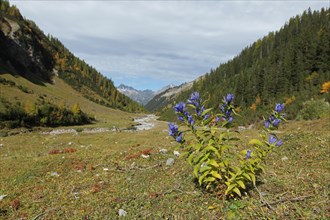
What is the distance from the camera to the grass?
19.0 feet

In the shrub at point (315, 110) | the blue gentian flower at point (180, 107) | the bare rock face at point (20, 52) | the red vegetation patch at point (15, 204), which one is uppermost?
the bare rock face at point (20, 52)

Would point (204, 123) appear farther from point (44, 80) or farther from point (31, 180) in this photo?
point (44, 80)

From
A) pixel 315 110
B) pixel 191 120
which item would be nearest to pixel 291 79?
pixel 315 110

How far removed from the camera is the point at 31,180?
1002cm

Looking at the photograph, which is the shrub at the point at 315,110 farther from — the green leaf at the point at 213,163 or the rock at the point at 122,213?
the rock at the point at 122,213

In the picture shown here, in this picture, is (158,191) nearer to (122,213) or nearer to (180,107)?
(122,213)

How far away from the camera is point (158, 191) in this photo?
741 cm

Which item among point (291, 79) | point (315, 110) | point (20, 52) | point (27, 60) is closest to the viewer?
point (315, 110)

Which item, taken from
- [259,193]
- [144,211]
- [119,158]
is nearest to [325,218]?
[259,193]

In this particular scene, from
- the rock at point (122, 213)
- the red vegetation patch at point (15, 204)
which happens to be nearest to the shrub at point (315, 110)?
the rock at point (122, 213)

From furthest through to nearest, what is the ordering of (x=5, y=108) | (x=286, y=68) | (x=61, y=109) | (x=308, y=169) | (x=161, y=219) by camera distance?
(x=286, y=68)
(x=61, y=109)
(x=5, y=108)
(x=308, y=169)
(x=161, y=219)

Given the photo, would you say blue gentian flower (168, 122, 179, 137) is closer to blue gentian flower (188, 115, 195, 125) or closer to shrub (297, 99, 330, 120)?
blue gentian flower (188, 115, 195, 125)

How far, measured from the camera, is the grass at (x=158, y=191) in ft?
19.0

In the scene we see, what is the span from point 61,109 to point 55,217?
229ft
